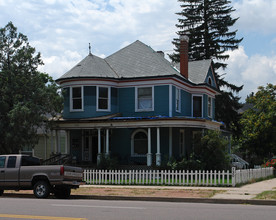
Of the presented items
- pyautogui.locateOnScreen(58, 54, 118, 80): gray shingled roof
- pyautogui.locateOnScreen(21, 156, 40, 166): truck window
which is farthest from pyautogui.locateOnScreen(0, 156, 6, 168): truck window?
pyautogui.locateOnScreen(58, 54, 118, 80): gray shingled roof

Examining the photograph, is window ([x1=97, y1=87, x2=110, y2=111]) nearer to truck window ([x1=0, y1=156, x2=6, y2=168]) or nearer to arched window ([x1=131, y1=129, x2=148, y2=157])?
arched window ([x1=131, y1=129, x2=148, y2=157])

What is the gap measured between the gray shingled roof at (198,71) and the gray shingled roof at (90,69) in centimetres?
654

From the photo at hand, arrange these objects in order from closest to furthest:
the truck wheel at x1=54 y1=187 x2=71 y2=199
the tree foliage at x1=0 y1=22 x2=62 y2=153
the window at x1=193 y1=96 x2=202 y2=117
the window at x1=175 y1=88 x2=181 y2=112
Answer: the truck wheel at x1=54 y1=187 x2=71 y2=199, the tree foliage at x1=0 y1=22 x2=62 y2=153, the window at x1=175 y1=88 x2=181 y2=112, the window at x1=193 y1=96 x2=202 y2=117

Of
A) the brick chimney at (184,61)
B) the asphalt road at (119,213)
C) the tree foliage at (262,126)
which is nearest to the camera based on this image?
the asphalt road at (119,213)

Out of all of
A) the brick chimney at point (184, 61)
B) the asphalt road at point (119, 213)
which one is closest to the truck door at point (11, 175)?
the asphalt road at point (119, 213)

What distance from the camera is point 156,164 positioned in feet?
83.8

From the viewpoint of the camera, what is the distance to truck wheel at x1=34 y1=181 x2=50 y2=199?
1592 cm

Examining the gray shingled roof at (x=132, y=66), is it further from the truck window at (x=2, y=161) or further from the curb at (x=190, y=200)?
the curb at (x=190, y=200)

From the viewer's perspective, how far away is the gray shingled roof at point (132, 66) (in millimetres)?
28906

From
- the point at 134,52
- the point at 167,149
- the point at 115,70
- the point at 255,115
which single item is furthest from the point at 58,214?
the point at 255,115

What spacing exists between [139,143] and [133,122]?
11.5ft

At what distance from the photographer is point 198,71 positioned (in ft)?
109

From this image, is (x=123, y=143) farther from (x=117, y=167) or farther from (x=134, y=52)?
(x=134, y=52)

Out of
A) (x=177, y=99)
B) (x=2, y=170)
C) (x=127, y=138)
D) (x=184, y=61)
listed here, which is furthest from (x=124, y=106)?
(x=2, y=170)
